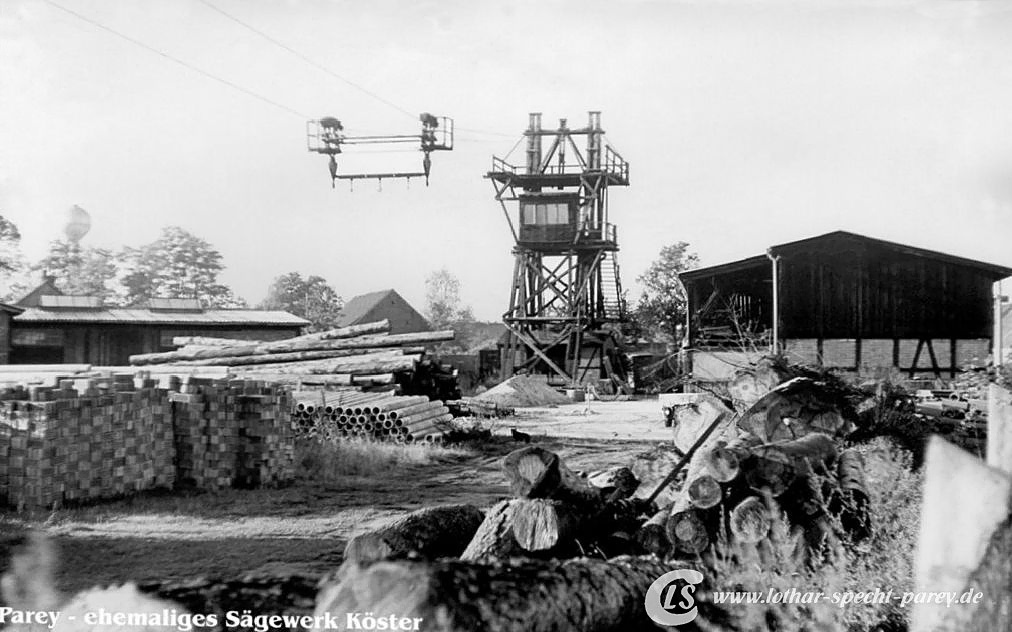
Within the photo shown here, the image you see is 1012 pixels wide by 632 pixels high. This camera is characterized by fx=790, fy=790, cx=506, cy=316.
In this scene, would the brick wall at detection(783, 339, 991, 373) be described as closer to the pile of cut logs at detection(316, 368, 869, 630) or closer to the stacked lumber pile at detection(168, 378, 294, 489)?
the pile of cut logs at detection(316, 368, 869, 630)

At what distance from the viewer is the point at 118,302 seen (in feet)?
27.4

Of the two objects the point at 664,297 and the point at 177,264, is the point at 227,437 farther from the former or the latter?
the point at 664,297

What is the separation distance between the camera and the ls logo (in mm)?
3506

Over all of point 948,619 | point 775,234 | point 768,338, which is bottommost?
point 948,619

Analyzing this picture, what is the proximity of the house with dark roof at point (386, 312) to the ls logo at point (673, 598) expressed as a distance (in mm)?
3699

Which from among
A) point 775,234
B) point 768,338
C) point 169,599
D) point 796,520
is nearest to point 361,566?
point 169,599

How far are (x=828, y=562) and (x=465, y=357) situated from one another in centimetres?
1253

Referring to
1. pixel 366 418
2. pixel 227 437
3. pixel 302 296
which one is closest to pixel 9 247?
pixel 302 296

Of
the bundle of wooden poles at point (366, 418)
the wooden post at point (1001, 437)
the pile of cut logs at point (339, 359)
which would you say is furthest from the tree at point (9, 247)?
the wooden post at point (1001, 437)

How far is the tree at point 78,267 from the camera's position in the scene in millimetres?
5176

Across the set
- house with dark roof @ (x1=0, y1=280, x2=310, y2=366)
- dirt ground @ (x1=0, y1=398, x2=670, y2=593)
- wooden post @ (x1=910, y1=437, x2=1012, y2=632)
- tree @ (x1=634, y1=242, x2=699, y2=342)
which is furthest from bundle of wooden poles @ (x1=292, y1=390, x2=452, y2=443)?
wooden post @ (x1=910, y1=437, x2=1012, y2=632)

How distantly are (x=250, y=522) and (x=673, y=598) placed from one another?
125 inches

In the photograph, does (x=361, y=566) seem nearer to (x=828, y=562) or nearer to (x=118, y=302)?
(x=828, y=562)

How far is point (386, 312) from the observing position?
7445 millimetres
